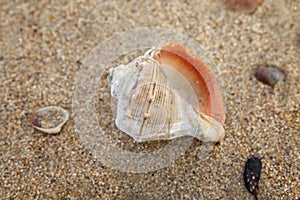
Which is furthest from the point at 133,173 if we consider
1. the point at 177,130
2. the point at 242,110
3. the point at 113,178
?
the point at 242,110

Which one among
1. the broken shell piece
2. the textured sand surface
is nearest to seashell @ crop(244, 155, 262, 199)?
the textured sand surface

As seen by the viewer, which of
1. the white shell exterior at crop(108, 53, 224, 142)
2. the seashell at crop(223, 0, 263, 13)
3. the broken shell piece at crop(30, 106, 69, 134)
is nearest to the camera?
the white shell exterior at crop(108, 53, 224, 142)

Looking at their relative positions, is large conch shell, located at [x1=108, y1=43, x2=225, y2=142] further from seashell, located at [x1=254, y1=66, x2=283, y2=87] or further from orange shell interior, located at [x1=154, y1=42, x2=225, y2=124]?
seashell, located at [x1=254, y1=66, x2=283, y2=87]

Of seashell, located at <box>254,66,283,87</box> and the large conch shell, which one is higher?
the large conch shell

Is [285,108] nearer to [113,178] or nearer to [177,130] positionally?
[177,130]

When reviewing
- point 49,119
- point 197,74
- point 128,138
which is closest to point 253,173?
point 197,74

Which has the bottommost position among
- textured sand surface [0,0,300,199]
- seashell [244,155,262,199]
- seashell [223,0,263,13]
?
seashell [244,155,262,199]

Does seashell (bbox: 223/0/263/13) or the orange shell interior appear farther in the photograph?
seashell (bbox: 223/0/263/13)
